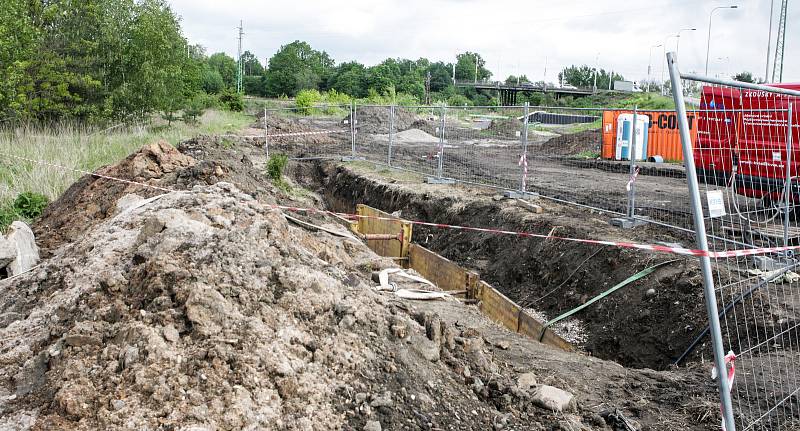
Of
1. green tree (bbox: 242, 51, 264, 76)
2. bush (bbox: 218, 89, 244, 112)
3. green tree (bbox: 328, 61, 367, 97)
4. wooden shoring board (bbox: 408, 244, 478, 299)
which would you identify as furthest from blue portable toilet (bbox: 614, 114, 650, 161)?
green tree (bbox: 242, 51, 264, 76)

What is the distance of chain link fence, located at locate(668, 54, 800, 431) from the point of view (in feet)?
11.7

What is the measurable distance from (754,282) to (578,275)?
2.48 metres

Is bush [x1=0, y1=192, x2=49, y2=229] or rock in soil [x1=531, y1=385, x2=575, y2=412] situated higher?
bush [x1=0, y1=192, x2=49, y2=229]

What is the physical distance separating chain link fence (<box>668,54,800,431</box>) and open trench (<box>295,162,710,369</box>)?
42 cm

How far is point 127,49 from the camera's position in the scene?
25531mm

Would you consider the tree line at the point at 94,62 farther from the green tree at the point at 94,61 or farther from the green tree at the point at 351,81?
the green tree at the point at 351,81

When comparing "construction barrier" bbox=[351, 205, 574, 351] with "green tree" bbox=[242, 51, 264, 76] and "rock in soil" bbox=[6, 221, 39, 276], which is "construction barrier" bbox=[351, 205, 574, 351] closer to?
"rock in soil" bbox=[6, 221, 39, 276]

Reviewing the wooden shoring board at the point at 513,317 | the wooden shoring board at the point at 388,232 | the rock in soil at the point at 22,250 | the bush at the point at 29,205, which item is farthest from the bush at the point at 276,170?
the wooden shoring board at the point at 513,317

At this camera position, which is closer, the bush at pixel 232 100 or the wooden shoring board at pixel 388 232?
the wooden shoring board at pixel 388 232

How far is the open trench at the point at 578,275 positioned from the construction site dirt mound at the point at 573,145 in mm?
12015

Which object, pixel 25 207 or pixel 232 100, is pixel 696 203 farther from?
pixel 232 100

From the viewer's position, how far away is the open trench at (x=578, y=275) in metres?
7.39

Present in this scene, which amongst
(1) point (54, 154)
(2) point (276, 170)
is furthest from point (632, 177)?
(1) point (54, 154)

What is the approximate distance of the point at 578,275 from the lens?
30.4ft
